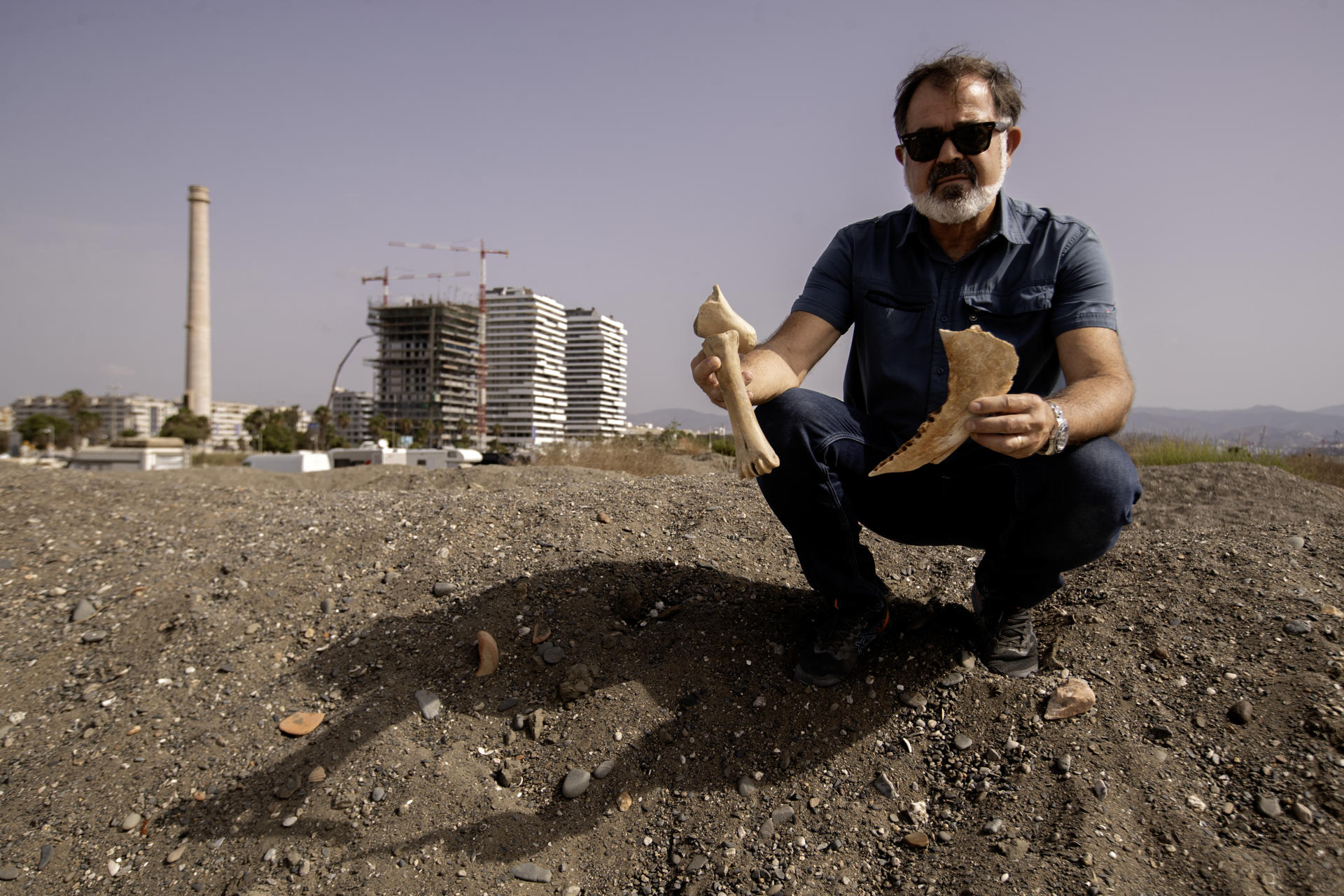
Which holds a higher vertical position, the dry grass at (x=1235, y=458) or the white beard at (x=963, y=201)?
the white beard at (x=963, y=201)

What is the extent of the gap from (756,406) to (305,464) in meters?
14.3

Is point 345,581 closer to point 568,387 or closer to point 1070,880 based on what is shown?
point 1070,880

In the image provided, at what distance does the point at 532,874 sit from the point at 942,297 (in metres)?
2.09

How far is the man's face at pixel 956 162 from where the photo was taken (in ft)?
7.21

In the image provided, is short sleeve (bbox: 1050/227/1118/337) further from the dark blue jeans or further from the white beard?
the dark blue jeans

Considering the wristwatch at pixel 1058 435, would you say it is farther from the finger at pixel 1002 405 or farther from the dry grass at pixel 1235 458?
the dry grass at pixel 1235 458

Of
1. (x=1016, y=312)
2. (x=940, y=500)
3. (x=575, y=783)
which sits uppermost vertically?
(x=1016, y=312)

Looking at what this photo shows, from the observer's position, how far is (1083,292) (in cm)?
210

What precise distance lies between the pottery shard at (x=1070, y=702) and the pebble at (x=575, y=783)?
132cm

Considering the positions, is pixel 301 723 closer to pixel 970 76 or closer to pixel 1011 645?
pixel 1011 645

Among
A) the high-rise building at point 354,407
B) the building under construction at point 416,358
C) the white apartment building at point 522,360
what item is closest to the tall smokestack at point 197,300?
the building under construction at point 416,358

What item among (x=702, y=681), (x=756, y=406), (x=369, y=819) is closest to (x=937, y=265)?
(x=756, y=406)

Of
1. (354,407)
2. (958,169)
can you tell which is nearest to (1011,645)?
(958,169)

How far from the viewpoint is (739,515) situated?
135 inches
